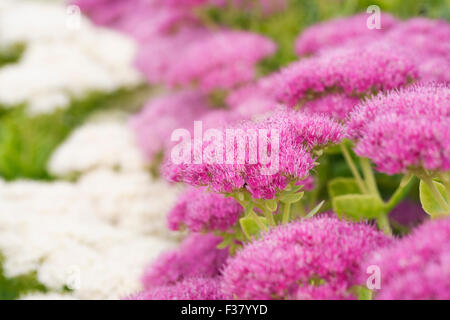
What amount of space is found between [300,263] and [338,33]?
0.74 meters

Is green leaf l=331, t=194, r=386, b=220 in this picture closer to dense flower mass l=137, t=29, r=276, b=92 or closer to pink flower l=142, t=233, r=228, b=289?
pink flower l=142, t=233, r=228, b=289

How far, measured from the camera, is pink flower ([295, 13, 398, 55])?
1.17 metres

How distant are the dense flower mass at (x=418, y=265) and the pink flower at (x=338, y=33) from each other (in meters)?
0.67

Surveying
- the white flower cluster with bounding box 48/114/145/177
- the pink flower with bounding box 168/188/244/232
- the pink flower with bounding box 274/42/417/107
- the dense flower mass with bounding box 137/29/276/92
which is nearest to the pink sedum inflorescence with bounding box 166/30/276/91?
the dense flower mass with bounding box 137/29/276/92

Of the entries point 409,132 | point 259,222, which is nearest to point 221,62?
point 259,222

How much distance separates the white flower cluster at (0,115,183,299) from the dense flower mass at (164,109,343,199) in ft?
1.21

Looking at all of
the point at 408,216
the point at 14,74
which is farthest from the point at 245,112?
the point at 14,74

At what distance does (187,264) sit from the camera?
0.94 m

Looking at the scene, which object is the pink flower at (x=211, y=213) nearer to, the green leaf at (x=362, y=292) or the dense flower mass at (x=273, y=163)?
the dense flower mass at (x=273, y=163)

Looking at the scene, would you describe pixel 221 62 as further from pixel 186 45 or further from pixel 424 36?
→ pixel 424 36

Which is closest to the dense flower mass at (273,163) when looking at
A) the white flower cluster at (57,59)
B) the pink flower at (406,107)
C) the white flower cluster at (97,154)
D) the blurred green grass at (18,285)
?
the pink flower at (406,107)

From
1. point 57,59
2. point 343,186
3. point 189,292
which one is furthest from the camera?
point 57,59

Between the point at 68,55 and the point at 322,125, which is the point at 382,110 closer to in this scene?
the point at 322,125

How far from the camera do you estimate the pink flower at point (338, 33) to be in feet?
3.85
